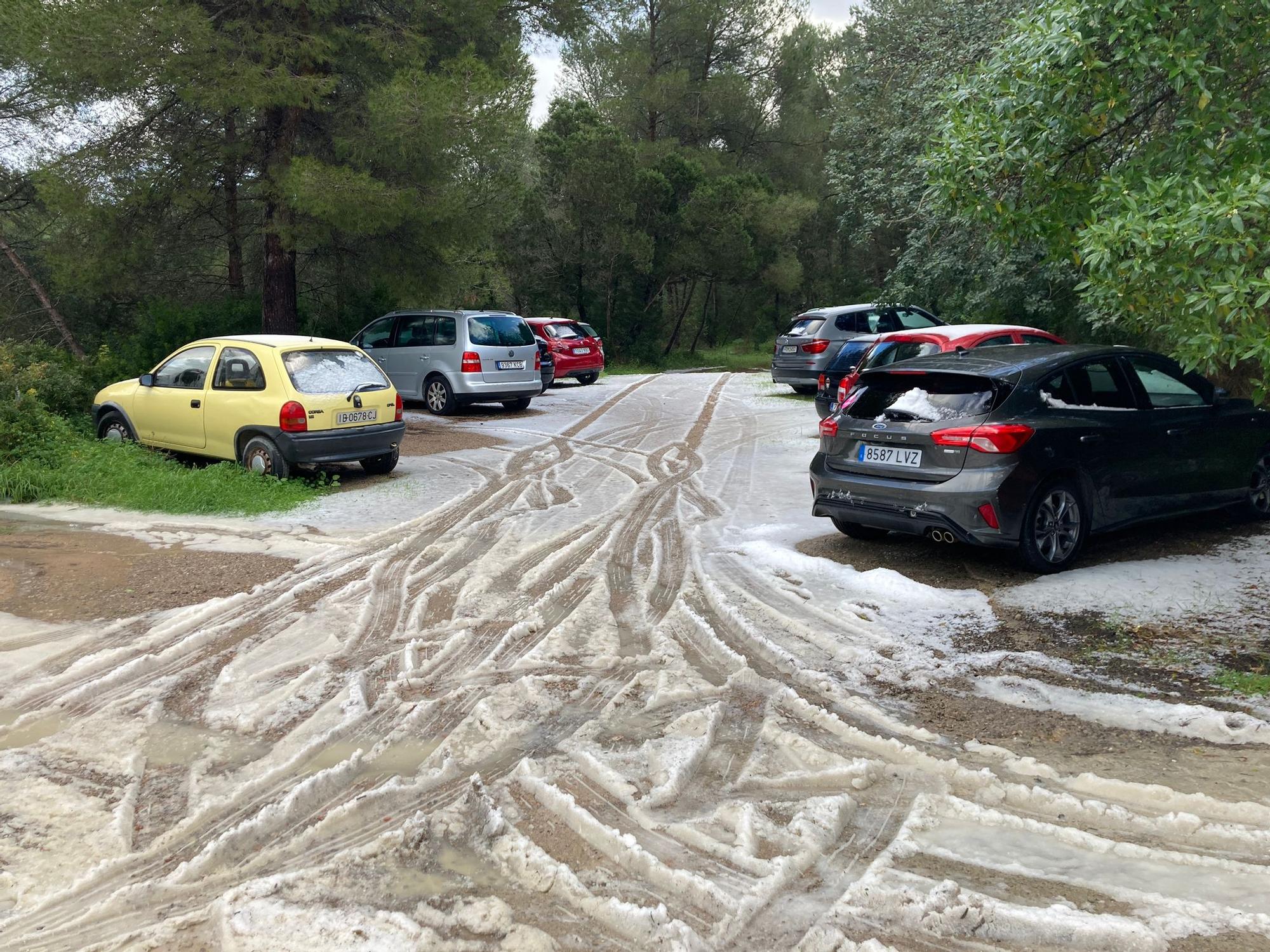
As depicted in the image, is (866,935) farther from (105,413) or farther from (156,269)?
(156,269)

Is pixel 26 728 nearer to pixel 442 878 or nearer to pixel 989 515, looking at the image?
pixel 442 878

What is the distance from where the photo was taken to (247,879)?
3457 mm

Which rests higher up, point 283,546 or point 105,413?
point 105,413

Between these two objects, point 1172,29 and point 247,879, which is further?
point 1172,29

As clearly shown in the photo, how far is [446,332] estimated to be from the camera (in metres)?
17.7

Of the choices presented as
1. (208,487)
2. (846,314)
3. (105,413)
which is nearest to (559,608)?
(208,487)

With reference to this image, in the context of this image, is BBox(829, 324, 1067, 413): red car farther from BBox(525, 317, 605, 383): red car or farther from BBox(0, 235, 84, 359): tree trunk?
BBox(0, 235, 84, 359): tree trunk

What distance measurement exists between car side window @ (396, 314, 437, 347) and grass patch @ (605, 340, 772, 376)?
533 inches

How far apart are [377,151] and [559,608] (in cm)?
1213

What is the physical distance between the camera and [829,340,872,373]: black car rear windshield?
1560 cm

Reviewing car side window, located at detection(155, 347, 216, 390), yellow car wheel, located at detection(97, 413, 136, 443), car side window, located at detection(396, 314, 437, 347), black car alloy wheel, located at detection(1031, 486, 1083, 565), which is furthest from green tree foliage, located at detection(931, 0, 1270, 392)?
car side window, located at detection(396, 314, 437, 347)

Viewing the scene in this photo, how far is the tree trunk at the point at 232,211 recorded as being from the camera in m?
17.0

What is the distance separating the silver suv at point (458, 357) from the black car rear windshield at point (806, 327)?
17.3ft

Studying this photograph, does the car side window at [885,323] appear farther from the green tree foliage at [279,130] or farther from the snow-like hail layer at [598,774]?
the snow-like hail layer at [598,774]
